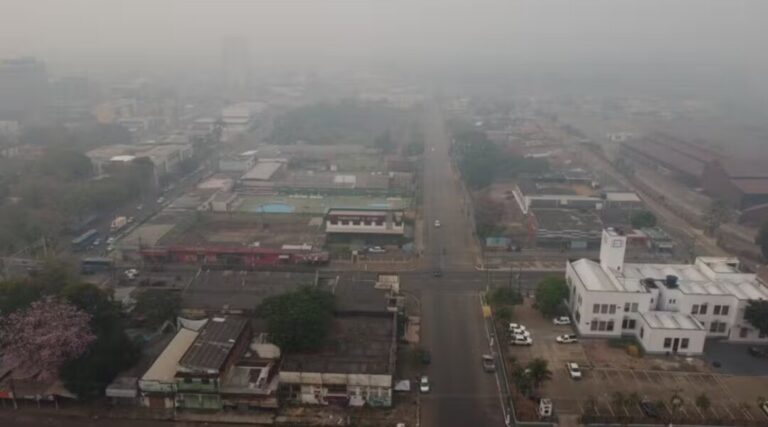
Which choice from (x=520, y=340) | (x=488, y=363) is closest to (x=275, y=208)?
(x=520, y=340)

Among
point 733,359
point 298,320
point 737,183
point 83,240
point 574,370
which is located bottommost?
point 733,359

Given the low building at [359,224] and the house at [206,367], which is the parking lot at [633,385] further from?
the low building at [359,224]

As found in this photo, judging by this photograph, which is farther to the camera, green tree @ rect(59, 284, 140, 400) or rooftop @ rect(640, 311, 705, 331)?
rooftop @ rect(640, 311, 705, 331)

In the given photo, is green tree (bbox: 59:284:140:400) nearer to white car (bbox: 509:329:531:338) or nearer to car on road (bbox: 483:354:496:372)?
car on road (bbox: 483:354:496:372)

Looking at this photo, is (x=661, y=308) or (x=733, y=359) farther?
(x=661, y=308)

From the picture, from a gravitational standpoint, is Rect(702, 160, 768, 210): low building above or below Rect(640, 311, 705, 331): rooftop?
above

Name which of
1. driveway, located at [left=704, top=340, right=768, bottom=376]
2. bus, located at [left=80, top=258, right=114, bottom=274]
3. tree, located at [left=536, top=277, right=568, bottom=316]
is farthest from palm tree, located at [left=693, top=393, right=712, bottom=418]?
bus, located at [left=80, top=258, right=114, bottom=274]

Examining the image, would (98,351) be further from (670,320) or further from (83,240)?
(670,320)
